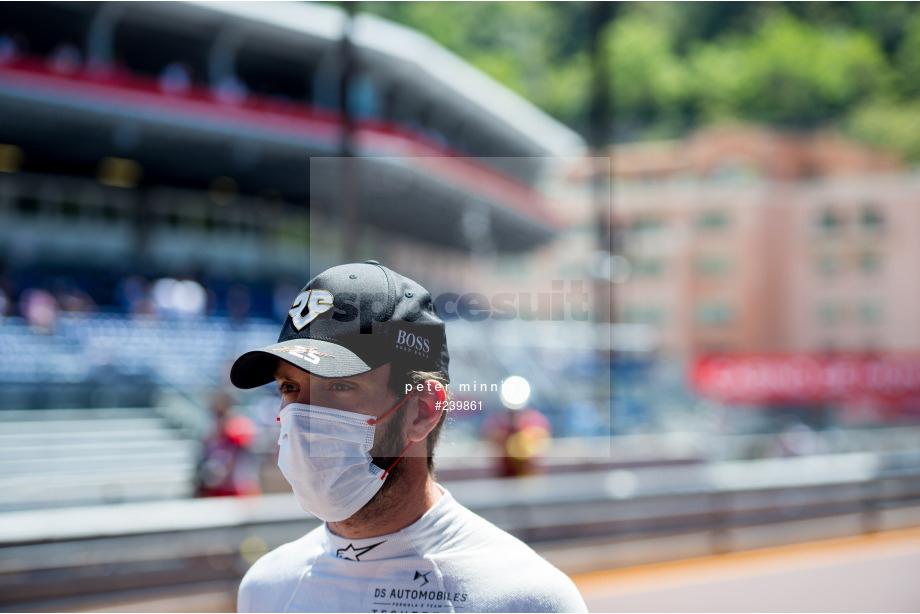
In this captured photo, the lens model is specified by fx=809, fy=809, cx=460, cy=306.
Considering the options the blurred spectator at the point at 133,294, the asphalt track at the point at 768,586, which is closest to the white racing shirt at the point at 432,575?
the asphalt track at the point at 768,586

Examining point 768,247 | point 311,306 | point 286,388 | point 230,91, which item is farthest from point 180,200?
point 768,247

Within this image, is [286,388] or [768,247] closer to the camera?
[286,388]

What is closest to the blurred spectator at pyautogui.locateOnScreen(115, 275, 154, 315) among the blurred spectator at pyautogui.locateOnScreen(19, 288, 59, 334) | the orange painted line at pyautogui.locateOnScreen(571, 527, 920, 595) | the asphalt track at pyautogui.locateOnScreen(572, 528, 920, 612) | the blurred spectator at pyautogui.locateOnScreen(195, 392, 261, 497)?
the blurred spectator at pyautogui.locateOnScreen(19, 288, 59, 334)

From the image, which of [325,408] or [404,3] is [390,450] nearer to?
[325,408]

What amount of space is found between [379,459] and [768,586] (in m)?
6.08

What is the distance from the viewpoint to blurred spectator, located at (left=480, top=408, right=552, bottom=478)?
9.40 m

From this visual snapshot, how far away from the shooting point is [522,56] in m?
81.5

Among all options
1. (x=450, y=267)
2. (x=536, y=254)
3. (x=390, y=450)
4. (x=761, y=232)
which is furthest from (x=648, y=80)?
(x=390, y=450)

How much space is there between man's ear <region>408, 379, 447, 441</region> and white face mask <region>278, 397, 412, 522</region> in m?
0.06

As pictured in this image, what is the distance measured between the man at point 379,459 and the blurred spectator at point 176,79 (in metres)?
20.3

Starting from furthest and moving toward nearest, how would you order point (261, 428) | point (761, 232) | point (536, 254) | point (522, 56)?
point (522, 56), point (761, 232), point (536, 254), point (261, 428)

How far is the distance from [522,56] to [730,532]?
3056 inches

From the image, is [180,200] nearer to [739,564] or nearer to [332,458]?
[739,564]

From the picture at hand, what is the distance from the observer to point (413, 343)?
1.88m
